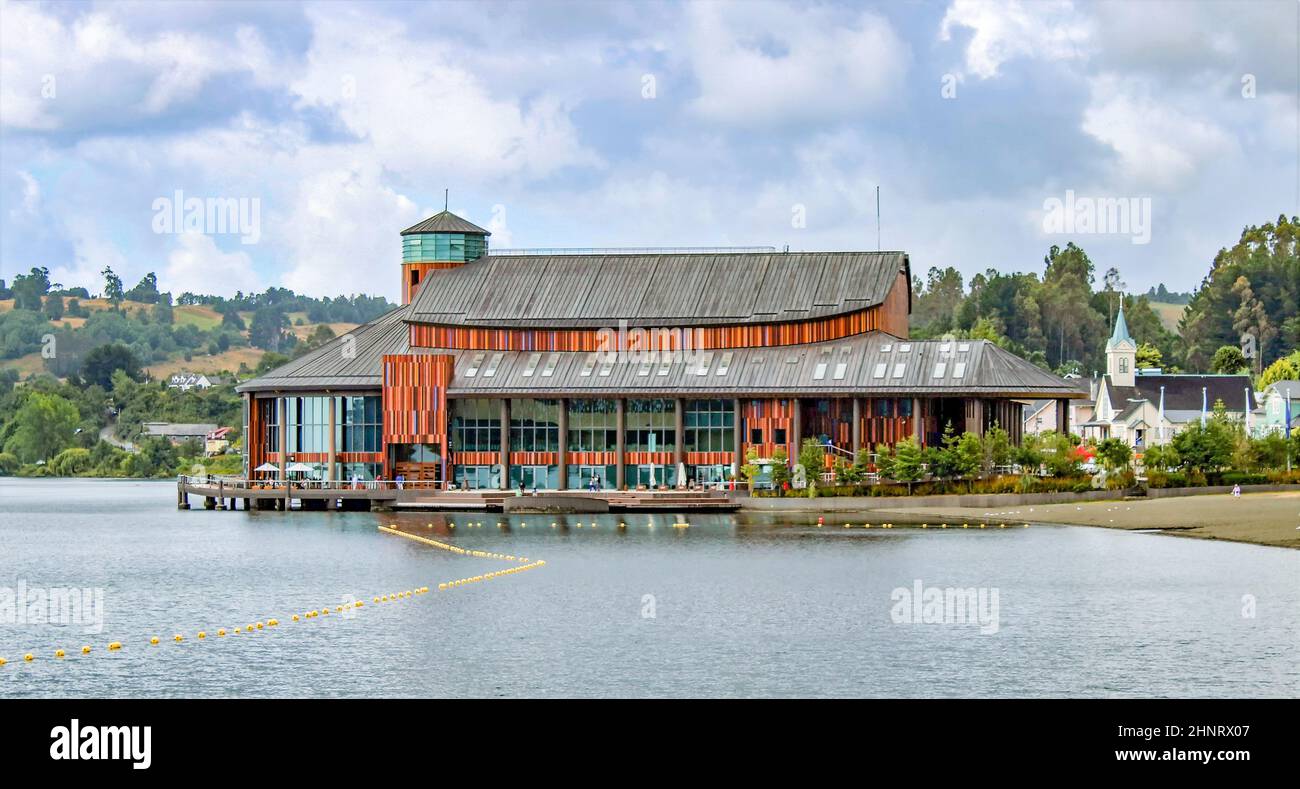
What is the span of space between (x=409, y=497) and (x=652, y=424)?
801 inches

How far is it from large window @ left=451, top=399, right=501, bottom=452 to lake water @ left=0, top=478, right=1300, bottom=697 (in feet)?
117

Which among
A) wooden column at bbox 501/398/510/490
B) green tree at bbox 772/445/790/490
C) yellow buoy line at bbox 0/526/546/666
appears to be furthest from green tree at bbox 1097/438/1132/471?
yellow buoy line at bbox 0/526/546/666

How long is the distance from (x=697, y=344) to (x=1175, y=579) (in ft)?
241

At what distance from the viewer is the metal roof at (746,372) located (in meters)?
142

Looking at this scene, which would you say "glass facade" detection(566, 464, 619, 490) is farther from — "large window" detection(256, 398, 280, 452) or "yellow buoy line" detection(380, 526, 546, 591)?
"yellow buoy line" detection(380, 526, 546, 591)

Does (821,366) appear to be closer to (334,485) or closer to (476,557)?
(334,485)

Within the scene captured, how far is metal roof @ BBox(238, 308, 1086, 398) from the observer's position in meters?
142

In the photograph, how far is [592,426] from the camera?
150250 mm

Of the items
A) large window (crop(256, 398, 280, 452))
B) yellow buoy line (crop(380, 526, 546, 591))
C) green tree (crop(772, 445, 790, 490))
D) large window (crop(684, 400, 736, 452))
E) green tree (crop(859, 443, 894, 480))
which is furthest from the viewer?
large window (crop(256, 398, 280, 452))
